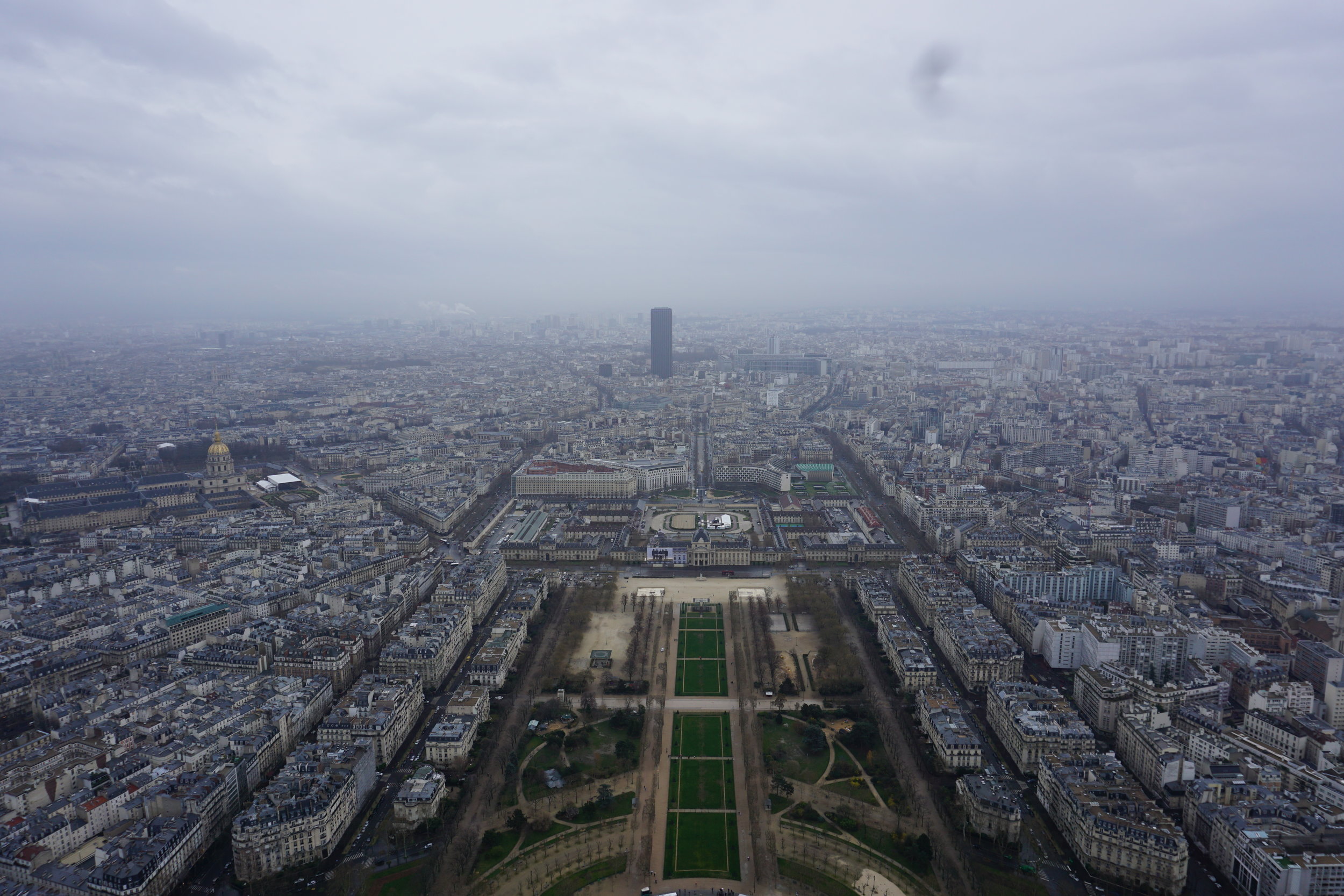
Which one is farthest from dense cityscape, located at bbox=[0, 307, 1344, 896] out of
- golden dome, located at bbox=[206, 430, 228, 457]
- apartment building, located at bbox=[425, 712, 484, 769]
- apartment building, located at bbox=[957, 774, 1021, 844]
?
golden dome, located at bbox=[206, 430, 228, 457]

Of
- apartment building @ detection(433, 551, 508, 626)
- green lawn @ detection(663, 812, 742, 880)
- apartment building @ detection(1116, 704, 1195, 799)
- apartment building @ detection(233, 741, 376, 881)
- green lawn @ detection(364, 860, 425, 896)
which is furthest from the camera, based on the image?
apartment building @ detection(433, 551, 508, 626)

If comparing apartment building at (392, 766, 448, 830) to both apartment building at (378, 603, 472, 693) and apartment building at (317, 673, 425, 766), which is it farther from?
apartment building at (378, 603, 472, 693)

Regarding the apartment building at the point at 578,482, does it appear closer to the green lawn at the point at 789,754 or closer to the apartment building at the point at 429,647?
the apartment building at the point at 429,647

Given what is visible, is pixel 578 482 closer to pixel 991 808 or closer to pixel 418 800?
pixel 418 800

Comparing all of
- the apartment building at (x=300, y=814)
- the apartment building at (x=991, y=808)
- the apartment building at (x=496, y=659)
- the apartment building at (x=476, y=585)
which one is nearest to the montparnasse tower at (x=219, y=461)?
the apartment building at (x=476, y=585)

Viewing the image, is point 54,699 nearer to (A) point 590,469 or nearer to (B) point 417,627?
(B) point 417,627

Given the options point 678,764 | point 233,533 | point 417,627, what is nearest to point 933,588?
point 678,764
